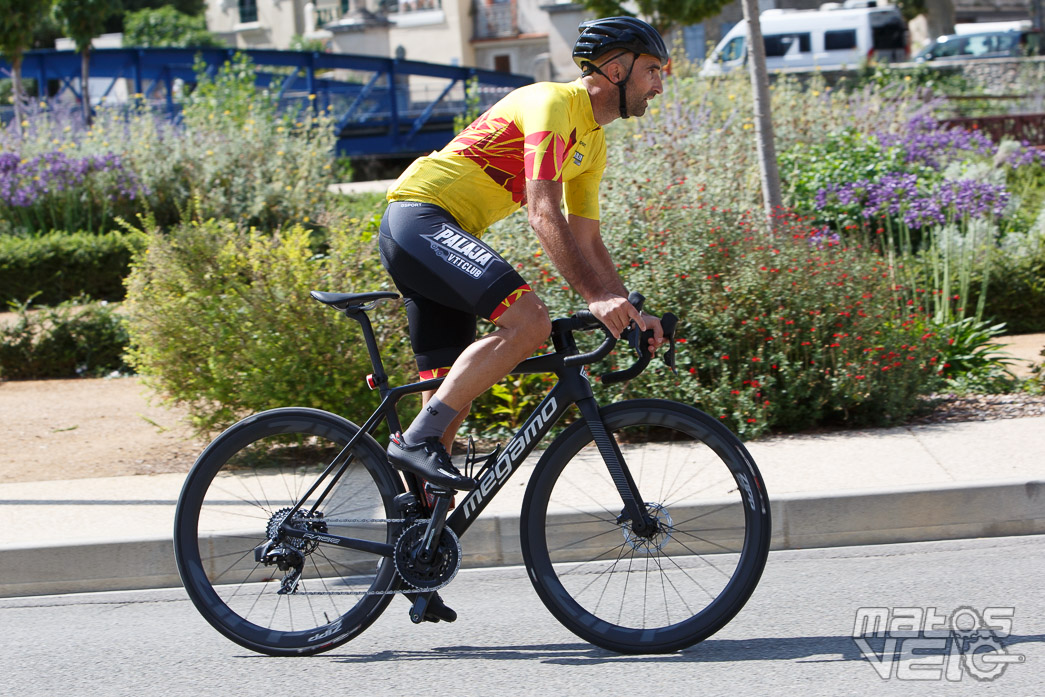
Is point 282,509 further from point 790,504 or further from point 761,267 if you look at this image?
point 761,267

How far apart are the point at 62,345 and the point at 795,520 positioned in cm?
637

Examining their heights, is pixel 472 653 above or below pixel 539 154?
below

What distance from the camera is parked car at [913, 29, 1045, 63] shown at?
34.6 metres

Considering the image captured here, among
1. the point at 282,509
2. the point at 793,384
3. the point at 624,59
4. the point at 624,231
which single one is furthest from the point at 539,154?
the point at 624,231

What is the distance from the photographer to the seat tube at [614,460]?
3.64 meters

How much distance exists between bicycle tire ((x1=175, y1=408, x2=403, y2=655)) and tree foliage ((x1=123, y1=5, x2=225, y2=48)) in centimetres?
5030

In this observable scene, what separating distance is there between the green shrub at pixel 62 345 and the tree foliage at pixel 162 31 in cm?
4463

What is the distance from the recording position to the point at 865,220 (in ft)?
32.2

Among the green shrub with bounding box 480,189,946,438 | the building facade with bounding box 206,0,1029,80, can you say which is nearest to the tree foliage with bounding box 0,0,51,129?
the green shrub with bounding box 480,189,946,438

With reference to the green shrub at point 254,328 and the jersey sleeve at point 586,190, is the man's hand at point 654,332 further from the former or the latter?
the green shrub at point 254,328

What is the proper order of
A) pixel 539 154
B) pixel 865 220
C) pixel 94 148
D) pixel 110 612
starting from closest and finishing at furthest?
pixel 539 154 < pixel 110 612 < pixel 865 220 < pixel 94 148

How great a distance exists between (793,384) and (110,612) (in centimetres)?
370

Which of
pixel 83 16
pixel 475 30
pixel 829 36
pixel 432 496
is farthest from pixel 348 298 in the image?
pixel 475 30

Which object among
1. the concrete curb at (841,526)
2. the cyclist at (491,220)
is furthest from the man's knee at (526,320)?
the concrete curb at (841,526)
